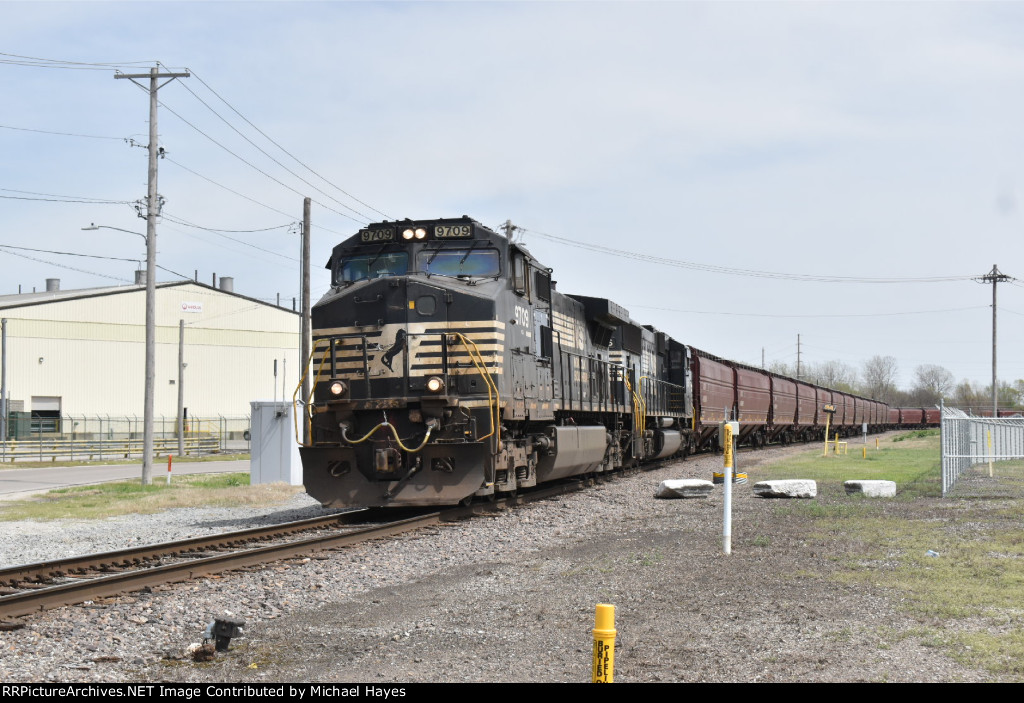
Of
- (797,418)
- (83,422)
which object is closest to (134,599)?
(797,418)

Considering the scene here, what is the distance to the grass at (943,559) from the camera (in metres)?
6.54

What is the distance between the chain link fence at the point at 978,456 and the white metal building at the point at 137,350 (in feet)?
118

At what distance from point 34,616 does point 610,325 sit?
1641 cm

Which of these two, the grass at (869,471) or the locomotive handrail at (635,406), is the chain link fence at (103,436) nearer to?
the locomotive handrail at (635,406)

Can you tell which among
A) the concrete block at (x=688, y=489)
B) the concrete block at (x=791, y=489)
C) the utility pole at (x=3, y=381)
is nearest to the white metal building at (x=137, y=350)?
the utility pole at (x=3, y=381)

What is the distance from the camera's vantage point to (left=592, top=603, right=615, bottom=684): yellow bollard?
4383 mm

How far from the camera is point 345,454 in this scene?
14.0 meters

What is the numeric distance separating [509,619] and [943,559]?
494cm

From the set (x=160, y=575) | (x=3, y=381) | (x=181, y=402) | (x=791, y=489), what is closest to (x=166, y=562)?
(x=160, y=575)

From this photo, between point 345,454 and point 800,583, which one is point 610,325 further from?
point 800,583

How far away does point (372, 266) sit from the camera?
1492 cm

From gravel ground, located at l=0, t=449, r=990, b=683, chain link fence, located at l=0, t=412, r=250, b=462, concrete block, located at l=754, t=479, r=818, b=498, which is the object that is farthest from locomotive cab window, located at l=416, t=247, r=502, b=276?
chain link fence, located at l=0, t=412, r=250, b=462

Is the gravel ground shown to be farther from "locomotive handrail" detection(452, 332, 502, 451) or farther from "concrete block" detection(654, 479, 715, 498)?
"concrete block" detection(654, 479, 715, 498)

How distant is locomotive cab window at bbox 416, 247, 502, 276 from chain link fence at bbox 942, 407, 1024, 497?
334 inches
